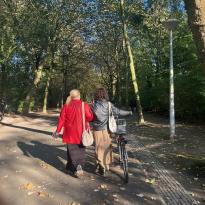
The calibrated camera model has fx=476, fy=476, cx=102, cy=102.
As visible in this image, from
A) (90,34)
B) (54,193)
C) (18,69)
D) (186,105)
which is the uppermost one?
(90,34)

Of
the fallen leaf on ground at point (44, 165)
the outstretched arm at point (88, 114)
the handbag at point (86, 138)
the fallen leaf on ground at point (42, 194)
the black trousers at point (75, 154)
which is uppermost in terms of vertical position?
the outstretched arm at point (88, 114)

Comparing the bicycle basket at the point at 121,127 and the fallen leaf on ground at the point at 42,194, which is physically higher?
the bicycle basket at the point at 121,127

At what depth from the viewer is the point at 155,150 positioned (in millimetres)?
14539

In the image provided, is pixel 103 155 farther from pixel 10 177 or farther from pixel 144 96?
pixel 144 96

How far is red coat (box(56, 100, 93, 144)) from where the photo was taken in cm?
1016

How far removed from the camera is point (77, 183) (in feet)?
31.0

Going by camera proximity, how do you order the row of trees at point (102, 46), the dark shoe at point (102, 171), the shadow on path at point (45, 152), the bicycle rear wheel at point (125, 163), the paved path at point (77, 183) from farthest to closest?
the row of trees at point (102, 46) → the shadow on path at point (45, 152) → the dark shoe at point (102, 171) → the bicycle rear wheel at point (125, 163) → the paved path at point (77, 183)

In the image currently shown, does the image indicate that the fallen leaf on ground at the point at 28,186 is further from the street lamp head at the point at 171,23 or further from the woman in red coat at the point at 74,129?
the street lamp head at the point at 171,23

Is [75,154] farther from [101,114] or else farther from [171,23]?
[171,23]

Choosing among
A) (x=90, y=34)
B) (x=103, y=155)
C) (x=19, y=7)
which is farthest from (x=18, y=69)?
(x=103, y=155)

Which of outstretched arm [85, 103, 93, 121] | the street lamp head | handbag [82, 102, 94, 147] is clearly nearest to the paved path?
handbag [82, 102, 94, 147]

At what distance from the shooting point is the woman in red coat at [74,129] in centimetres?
1012

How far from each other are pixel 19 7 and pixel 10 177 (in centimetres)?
2599

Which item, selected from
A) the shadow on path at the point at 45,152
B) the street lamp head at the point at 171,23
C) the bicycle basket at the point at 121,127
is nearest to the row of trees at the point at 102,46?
the street lamp head at the point at 171,23
